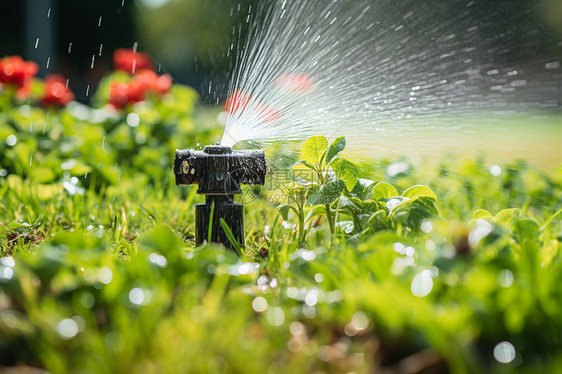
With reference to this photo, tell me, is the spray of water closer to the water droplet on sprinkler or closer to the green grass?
the green grass

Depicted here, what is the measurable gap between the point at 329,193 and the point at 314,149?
0.14 m

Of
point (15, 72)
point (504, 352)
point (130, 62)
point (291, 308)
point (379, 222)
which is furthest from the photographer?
point (130, 62)

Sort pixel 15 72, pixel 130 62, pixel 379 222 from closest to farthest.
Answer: pixel 379 222 < pixel 15 72 < pixel 130 62

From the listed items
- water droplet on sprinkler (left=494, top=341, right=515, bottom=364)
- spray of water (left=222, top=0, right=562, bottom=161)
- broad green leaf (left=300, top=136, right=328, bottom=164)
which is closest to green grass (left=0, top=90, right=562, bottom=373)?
water droplet on sprinkler (left=494, top=341, right=515, bottom=364)

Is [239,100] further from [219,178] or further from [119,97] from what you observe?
[119,97]

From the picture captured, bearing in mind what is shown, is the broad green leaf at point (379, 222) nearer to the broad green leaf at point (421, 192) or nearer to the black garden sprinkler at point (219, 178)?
the broad green leaf at point (421, 192)

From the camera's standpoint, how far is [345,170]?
1.48 meters

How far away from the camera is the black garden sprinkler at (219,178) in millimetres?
1411

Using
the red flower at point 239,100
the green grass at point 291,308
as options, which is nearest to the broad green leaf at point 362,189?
the green grass at point 291,308

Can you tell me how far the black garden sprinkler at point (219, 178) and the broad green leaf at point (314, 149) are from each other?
0.35ft

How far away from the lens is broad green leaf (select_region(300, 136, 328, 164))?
1425 mm

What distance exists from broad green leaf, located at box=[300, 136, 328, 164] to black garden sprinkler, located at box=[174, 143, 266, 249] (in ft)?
0.35

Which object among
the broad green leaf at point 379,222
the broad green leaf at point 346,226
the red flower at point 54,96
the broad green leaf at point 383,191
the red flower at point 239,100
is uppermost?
the red flower at point 239,100

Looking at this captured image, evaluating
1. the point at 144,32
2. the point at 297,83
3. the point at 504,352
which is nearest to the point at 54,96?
the point at 297,83
